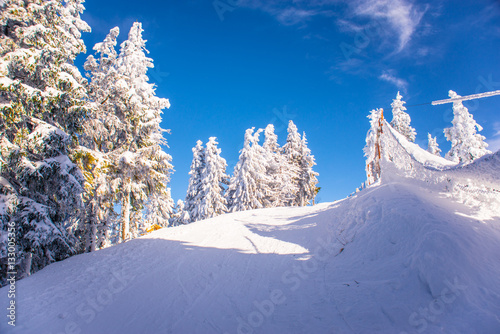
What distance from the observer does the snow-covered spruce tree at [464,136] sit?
77.7 ft

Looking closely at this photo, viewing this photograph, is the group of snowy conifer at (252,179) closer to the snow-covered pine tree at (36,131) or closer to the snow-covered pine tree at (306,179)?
the snow-covered pine tree at (306,179)

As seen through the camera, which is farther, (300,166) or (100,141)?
(300,166)

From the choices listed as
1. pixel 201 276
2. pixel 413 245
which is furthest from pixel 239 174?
pixel 413 245

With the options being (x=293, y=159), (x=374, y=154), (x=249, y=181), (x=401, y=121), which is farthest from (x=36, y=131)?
(x=401, y=121)

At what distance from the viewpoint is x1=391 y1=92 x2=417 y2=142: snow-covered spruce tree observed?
28.6m

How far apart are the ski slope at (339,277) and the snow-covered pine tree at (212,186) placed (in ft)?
50.3

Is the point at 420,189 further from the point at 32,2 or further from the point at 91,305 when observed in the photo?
the point at 32,2

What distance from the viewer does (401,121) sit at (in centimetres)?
2880

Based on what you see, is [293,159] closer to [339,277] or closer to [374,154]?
[374,154]

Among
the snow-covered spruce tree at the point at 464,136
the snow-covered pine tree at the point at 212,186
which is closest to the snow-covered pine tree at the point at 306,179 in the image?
the snow-covered pine tree at the point at 212,186

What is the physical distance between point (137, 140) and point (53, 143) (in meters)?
6.64

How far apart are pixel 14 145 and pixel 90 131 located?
4.86m

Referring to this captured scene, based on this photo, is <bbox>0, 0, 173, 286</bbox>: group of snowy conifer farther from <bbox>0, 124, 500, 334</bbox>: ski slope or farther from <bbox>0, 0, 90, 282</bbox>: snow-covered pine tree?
<bbox>0, 124, 500, 334</bbox>: ski slope

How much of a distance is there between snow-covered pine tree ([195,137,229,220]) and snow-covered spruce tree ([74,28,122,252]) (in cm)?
1028
